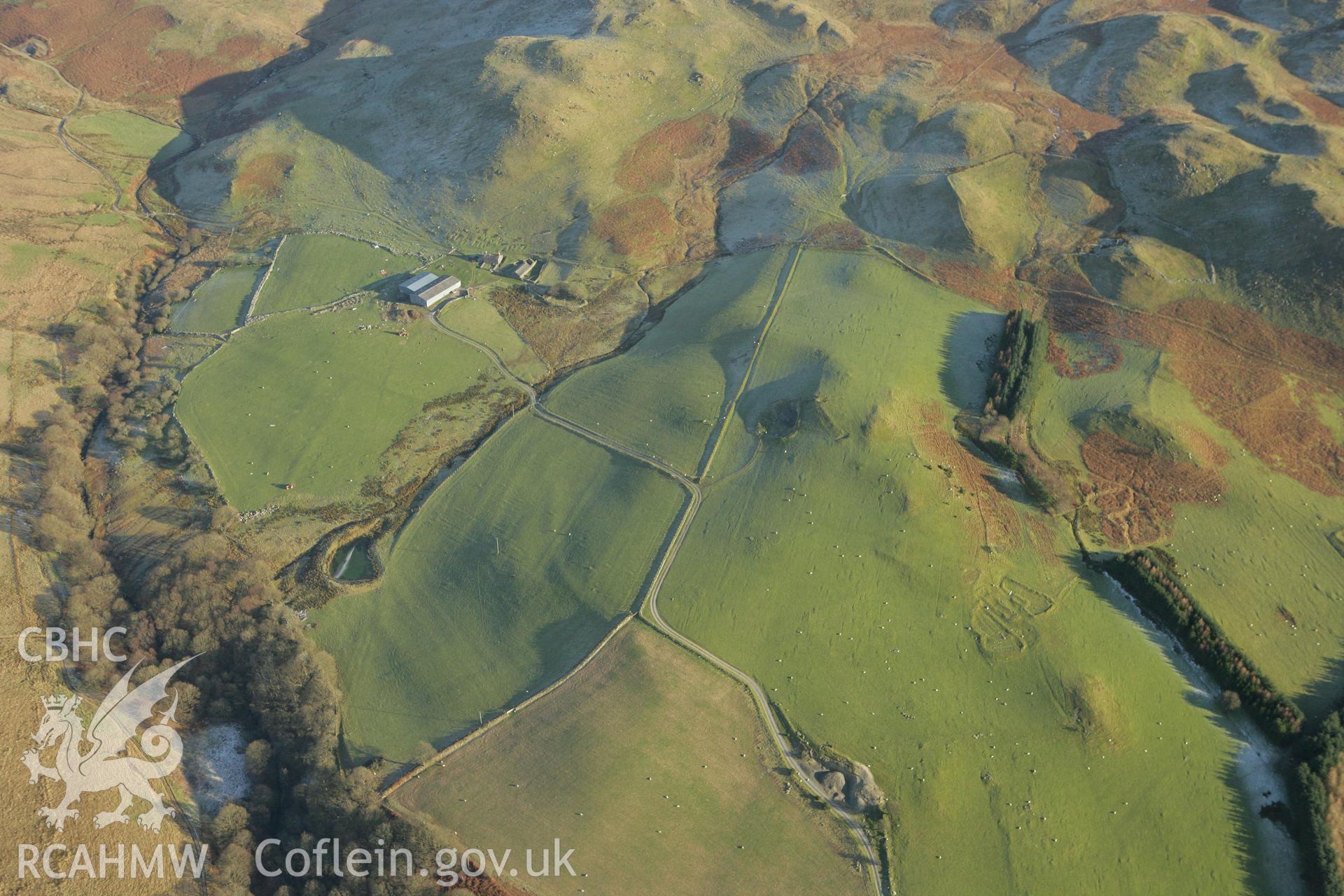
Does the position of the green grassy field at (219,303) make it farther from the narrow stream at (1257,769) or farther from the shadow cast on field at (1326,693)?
the shadow cast on field at (1326,693)

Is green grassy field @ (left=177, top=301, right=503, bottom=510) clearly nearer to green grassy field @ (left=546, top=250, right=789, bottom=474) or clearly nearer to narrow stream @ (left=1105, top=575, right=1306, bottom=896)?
green grassy field @ (left=546, top=250, right=789, bottom=474)

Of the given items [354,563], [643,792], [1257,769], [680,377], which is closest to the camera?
[1257,769]

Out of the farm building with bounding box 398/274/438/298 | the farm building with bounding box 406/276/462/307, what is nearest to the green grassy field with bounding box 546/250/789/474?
the farm building with bounding box 406/276/462/307

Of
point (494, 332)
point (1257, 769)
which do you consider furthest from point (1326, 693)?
point (494, 332)

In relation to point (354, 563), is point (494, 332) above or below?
above

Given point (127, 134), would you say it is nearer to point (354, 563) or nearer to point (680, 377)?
point (354, 563)

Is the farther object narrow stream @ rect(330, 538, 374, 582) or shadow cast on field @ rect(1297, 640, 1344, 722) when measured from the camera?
narrow stream @ rect(330, 538, 374, 582)
